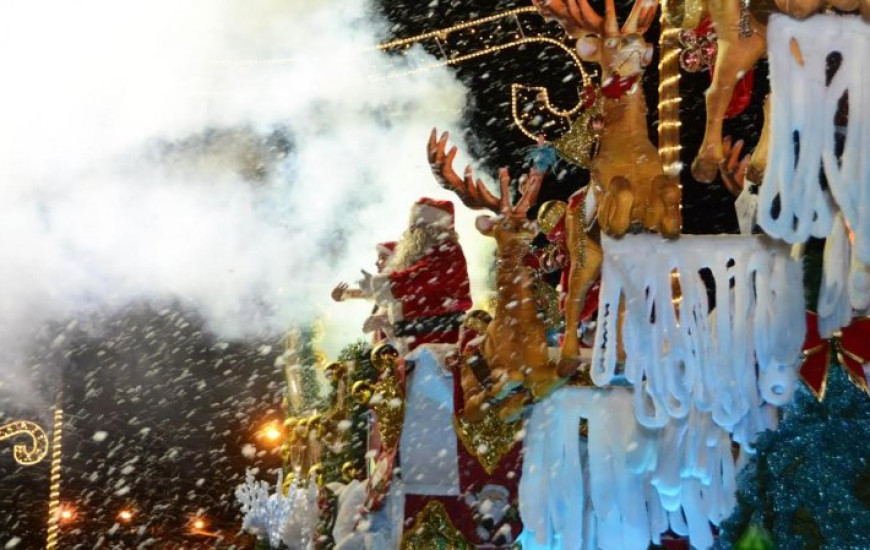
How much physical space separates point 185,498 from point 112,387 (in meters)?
2.24

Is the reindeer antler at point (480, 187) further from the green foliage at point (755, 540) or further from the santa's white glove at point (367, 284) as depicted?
the green foliage at point (755, 540)

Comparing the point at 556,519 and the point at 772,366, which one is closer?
the point at 772,366

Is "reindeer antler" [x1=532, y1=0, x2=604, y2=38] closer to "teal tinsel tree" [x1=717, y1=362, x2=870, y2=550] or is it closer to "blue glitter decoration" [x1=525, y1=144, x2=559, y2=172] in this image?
"blue glitter decoration" [x1=525, y1=144, x2=559, y2=172]

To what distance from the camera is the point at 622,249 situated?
112 inches

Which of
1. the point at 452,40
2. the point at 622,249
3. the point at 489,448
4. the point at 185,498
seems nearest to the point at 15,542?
the point at 185,498

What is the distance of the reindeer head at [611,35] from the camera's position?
3051 mm

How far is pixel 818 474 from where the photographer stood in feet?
9.11

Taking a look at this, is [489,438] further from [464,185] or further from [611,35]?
[611,35]

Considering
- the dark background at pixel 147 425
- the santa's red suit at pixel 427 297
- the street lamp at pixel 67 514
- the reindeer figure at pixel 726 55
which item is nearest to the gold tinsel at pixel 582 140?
the reindeer figure at pixel 726 55

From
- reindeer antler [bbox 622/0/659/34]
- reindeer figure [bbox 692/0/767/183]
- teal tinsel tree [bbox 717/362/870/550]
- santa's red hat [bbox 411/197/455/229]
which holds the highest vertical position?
santa's red hat [bbox 411/197/455/229]

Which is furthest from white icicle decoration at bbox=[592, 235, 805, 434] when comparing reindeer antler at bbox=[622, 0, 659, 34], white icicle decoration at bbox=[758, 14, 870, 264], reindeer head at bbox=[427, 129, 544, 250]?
reindeer head at bbox=[427, 129, 544, 250]

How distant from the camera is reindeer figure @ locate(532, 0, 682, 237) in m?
2.98

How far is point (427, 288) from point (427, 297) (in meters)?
0.04

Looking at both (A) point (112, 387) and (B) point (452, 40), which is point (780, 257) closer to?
(B) point (452, 40)
